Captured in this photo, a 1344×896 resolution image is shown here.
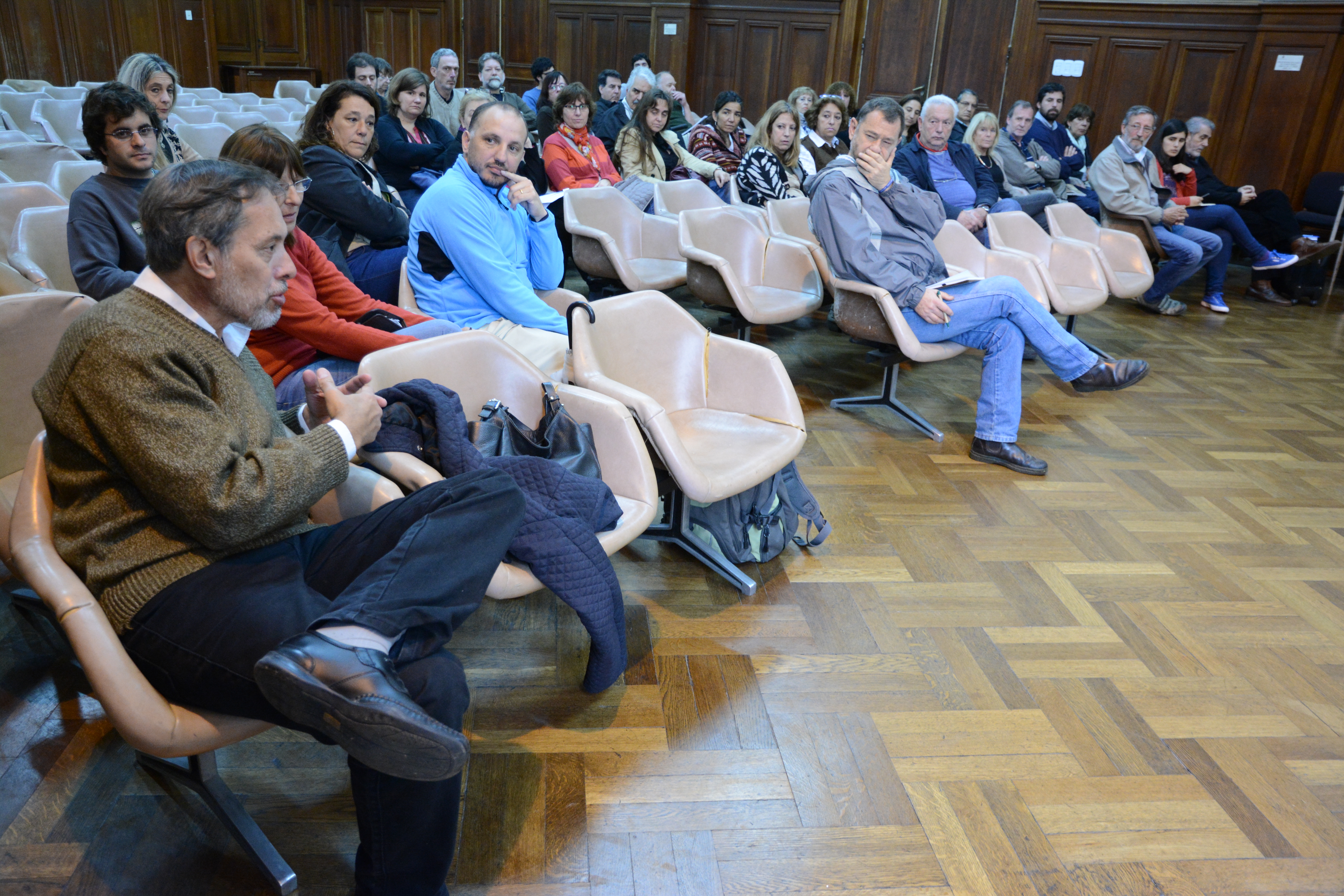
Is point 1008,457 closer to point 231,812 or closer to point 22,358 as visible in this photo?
point 231,812

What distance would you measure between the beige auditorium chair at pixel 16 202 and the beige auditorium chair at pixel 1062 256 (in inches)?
163

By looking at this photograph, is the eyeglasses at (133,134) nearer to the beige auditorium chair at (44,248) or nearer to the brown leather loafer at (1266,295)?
the beige auditorium chair at (44,248)

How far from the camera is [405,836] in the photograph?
1.45 meters

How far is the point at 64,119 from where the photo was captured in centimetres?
673

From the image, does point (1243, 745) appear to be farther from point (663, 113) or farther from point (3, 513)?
point (663, 113)

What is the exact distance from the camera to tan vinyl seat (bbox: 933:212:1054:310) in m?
4.46

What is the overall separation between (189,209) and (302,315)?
102 cm

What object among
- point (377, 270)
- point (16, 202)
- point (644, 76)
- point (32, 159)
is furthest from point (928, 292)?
point (644, 76)

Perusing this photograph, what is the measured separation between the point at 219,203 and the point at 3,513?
836 mm

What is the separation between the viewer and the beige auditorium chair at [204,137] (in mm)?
6219

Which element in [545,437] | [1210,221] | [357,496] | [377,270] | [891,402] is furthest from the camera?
[1210,221]

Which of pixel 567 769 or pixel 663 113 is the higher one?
pixel 663 113

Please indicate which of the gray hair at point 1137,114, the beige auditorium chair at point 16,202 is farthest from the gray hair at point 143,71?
the gray hair at point 1137,114

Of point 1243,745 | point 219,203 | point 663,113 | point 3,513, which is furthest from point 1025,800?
point 663,113
